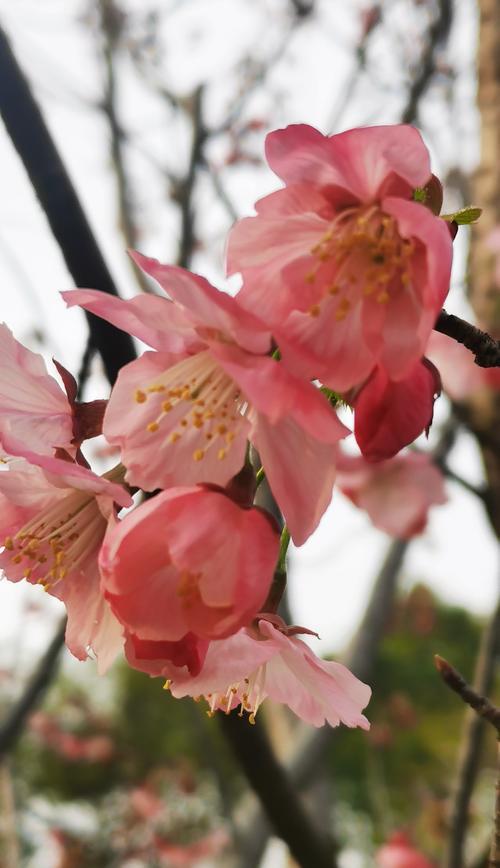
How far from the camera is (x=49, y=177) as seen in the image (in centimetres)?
59

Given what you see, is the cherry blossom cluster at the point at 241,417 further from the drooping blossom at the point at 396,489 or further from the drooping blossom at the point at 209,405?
the drooping blossom at the point at 396,489

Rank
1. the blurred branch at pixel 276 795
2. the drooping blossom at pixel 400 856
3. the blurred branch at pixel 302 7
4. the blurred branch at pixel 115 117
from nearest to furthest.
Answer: the blurred branch at pixel 276 795
the drooping blossom at pixel 400 856
the blurred branch at pixel 115 117
the blurred branch at pixel 302 7

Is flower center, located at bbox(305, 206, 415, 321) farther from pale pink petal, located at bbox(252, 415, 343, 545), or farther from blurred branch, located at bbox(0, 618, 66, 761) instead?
blurred branch, located at bbox(0, 618, 66, 761)

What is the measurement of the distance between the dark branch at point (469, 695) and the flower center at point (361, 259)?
0.26 m

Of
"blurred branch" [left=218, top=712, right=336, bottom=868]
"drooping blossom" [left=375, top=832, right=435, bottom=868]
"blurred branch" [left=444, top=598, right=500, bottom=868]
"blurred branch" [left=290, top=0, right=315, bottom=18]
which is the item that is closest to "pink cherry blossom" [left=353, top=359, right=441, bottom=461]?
"blurred branch" [left=218, top=712, right=336, bottom=868]

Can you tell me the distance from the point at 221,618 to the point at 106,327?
15.9 inches

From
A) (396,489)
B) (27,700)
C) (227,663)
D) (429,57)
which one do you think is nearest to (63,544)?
(227,663)

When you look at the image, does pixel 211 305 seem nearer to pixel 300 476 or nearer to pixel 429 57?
Result: pixel 300 476

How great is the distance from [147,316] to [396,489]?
55.9 inches

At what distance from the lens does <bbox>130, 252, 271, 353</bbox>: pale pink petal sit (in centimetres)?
34

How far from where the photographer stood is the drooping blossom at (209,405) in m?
0.33

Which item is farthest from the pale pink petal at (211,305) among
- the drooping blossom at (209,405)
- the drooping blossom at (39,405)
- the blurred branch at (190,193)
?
the blurred branch at (190,193)

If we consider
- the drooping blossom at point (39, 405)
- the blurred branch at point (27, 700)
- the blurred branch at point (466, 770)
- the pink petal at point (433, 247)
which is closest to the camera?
the pink petal at point (433, 247)

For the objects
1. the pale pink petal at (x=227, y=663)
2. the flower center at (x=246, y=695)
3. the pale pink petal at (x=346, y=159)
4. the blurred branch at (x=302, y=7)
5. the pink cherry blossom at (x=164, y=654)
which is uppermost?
the blurred branch at (x=302, y=7)
